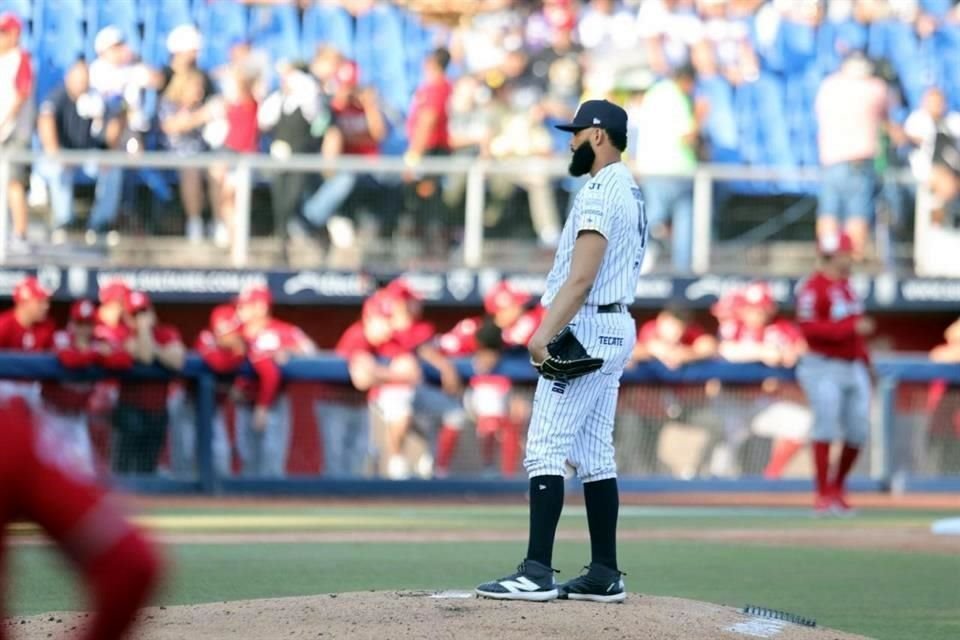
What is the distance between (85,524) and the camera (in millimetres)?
2641

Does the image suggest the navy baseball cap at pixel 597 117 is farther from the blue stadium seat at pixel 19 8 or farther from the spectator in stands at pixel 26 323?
the blue stadium seat at pixel 19 8

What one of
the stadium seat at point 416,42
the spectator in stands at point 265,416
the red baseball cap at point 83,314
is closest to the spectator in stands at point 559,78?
the stadium seat at point 416,42

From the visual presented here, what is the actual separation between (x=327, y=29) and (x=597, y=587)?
13.6 meters

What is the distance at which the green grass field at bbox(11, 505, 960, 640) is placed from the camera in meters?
7.81

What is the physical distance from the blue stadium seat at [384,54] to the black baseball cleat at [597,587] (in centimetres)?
1277

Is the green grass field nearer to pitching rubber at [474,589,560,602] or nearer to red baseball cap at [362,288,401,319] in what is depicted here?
pitching rubber at [474,589,560,602]

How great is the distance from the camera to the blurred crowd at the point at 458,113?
55.8ft

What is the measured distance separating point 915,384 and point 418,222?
196 inches

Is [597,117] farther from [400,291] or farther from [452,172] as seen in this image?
[452,172]

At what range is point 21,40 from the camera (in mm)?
18406

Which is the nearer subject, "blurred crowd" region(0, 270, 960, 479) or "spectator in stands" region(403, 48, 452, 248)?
"blurred crowd" region(0, 270, 960, 479)

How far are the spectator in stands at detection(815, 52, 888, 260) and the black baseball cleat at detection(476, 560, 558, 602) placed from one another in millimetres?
11392

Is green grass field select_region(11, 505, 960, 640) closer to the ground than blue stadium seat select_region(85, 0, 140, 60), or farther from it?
closer to the ground

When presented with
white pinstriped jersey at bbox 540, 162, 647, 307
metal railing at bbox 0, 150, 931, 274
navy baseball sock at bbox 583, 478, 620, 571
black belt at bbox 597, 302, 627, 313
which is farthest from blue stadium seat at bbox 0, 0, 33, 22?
navy baseball sock at bbox 583, 478, 620, 571
